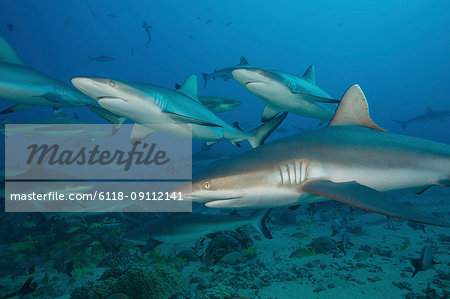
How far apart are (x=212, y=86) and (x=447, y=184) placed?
115 metres

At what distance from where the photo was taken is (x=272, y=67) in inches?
4739

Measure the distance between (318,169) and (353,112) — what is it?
1366 mm

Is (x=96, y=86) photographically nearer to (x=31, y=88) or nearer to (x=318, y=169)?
(x=31, y=88)

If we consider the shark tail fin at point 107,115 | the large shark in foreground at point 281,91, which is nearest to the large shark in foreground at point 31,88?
the shark tail fin at point 107,115

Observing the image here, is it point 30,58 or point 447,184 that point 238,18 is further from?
point 447,184

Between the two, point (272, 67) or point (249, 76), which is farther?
point (272, 67)

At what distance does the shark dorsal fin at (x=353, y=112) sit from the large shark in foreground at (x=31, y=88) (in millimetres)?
5220

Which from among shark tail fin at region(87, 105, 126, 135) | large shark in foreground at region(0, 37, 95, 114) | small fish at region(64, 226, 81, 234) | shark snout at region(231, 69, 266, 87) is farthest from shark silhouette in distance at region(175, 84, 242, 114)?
small fish at region(64, 226, 81, 234)

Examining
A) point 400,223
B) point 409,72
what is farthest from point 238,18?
point 400,223

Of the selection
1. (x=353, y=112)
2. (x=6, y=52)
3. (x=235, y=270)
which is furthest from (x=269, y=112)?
(x=6, y=52)

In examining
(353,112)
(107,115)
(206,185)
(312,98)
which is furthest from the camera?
(312,98)

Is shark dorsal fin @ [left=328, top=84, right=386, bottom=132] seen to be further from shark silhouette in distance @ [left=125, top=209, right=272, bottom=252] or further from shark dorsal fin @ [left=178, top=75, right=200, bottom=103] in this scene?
shark dorsal fin @ [left=178, top=75, right=200, bottom=103]

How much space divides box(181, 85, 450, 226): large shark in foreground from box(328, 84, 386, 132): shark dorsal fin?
484 millimetres

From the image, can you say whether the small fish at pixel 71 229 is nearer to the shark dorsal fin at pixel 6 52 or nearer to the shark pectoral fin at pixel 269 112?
the shark dorsal fin at pixel 6 52
